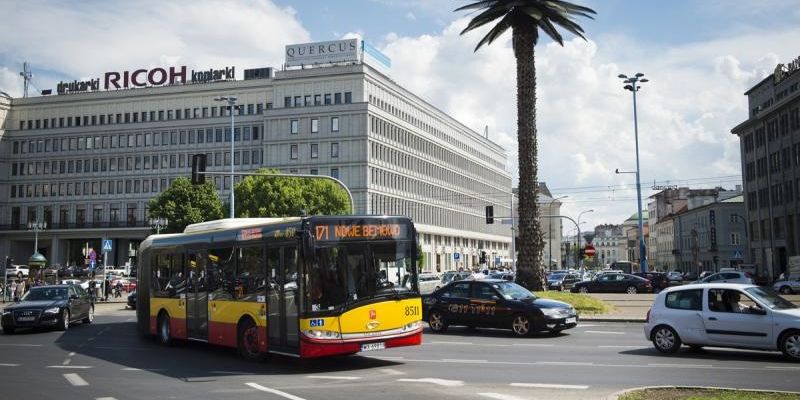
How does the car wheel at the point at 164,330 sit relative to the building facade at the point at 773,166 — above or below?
below

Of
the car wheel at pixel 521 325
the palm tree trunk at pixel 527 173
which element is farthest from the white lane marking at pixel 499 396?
the palm tree trunk at pixel 527 173

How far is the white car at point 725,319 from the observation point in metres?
14.1

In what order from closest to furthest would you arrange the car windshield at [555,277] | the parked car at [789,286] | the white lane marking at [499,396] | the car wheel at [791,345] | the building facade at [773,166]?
the white lane marking at [499,396], the car wheel at [791,345], the parked car at [789,286], the car windshield at [555,277], the building facade at [773,166]

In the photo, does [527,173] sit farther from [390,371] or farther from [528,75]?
[390,371]

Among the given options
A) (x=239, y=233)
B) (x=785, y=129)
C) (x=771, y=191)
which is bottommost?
(x=239, y=233)

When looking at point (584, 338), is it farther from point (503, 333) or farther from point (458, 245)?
point (458, 245)

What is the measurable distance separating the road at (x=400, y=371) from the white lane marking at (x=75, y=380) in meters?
0.02

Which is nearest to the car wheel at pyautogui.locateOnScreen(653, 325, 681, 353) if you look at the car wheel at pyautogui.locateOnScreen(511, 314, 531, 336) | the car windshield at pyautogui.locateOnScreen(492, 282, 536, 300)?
the car wheel at pyautogui.locateOnScreen(511, 314, 531, 336)

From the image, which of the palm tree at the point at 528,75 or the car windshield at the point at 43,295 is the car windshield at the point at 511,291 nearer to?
the palm tree at the point at 528,75

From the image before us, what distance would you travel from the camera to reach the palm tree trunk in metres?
28.2

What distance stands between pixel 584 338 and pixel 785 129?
190 ft

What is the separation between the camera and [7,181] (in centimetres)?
10062

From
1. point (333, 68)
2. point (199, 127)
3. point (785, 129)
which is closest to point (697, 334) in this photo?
point (785, 129)

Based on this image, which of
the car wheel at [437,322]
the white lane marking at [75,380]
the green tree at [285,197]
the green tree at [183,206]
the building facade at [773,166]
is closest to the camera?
the white lane marking at [75,380]
